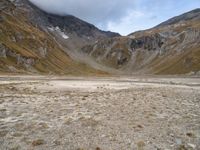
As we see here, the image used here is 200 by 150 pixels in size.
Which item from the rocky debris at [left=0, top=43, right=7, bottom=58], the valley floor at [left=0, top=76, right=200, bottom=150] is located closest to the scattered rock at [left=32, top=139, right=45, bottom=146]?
the valley floor at [left=0, top=76, right=200, bottom=150]

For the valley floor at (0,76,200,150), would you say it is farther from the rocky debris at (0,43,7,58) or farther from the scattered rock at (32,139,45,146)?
the rocky debris at (0,43,7,58)

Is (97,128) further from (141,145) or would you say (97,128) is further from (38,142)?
(38,142)

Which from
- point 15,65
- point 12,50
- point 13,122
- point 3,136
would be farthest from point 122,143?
point 12,50

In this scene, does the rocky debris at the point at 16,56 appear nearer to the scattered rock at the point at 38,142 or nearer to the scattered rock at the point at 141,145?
the scattered rock at the point at 38,142

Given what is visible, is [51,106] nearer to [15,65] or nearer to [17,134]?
[17,134]

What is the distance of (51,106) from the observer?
82.0ft

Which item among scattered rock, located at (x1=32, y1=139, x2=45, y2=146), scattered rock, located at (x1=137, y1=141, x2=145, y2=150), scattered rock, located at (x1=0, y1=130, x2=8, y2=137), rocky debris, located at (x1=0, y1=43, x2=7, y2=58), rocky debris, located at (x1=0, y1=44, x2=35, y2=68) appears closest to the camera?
scattered rock, located at (x1=137, y1=141, x2=145, y2=150)

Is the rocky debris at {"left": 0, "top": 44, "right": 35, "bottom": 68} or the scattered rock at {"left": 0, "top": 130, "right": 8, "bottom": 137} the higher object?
the rocky debris at {"left": 0, "top": 44, "right": 35, "bottom": 68}

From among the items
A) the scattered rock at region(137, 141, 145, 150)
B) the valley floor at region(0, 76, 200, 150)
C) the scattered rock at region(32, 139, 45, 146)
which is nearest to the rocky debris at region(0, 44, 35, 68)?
the valley floor at region(0, 76, 200, 150)

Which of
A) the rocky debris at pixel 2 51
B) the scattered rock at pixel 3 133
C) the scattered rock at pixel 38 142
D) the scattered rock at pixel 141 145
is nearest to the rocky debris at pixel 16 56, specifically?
the rocky debris at pixel 2 51

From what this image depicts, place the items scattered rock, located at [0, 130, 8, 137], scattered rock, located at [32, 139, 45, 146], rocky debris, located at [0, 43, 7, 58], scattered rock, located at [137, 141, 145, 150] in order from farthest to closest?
rocky debris, located at [0, 43, 7, 58] < scattered rock, located at [0, 130, 8, 137] < scattered rock, located at [32, 139, 45, 146] < scattered rock, located at [137, 141, 145, 150]

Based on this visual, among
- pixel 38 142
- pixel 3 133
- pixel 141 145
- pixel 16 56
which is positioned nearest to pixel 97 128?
pixel 141 145

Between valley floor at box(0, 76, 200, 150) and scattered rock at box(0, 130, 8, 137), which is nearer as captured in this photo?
valley floor at box(0, 76, 200, 150)

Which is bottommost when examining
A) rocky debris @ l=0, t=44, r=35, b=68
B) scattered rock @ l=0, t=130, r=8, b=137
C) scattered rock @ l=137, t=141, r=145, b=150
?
scattered rock @ l=137, t=141, r=145, b=150
